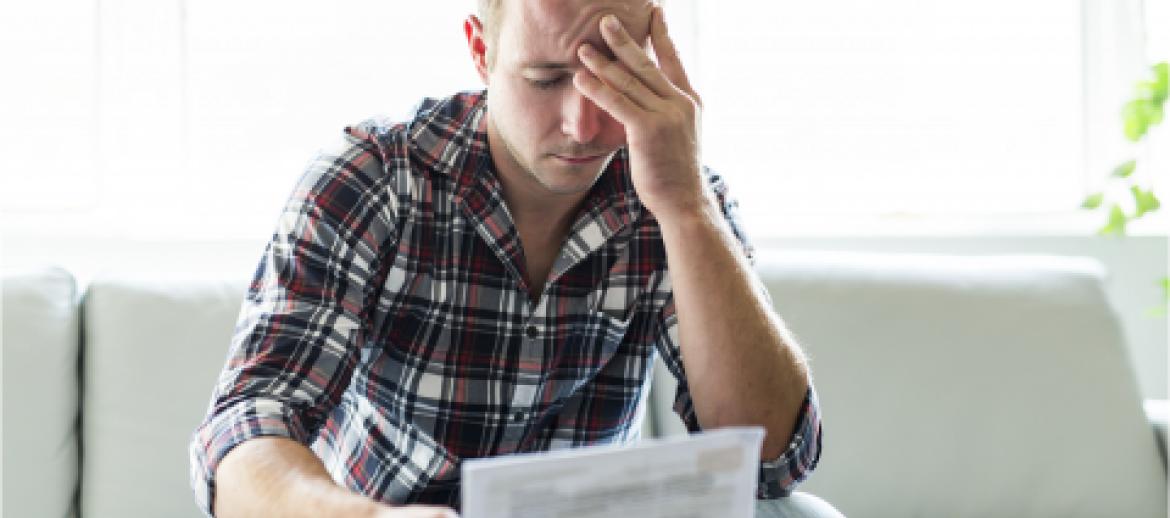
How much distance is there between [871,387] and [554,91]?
882 mm

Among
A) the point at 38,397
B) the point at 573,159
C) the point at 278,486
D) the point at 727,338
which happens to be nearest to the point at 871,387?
the point at 727,338

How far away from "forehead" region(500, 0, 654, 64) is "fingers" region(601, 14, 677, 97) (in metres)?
0.01

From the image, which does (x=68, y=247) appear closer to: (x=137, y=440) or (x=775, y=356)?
(x=137, y=440)

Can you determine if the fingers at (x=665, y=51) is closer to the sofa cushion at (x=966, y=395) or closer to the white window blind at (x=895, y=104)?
the sofa cushion at (x=966, y=395)

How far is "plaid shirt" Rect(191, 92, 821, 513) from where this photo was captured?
1138 mm

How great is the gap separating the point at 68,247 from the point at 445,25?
0.90 m

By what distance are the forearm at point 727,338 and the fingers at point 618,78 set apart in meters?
0.13

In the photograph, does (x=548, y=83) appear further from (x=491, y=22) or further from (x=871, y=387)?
(x=871, y=387)

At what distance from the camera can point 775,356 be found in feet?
3.81

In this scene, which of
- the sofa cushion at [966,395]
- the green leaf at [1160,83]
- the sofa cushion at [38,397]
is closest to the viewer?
the sofa cushion at [38,397]

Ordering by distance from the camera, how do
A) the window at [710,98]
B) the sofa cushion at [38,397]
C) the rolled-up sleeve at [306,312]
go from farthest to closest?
the window at [710,98] < the sofa cushion at [38,397] < the rolled-up sleeve at [306,312]

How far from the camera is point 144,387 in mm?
Answer: 1647

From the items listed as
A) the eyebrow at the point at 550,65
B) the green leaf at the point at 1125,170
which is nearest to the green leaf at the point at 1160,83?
the green leaf at the point at 1125,170

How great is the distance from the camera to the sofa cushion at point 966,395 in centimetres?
175
